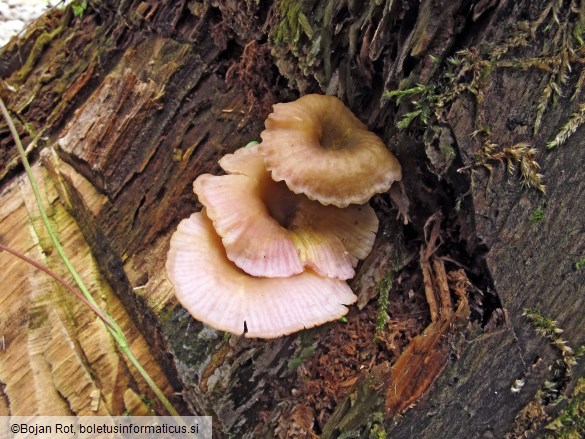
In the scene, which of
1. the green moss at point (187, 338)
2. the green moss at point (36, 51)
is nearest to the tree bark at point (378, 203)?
the green moss at point (187, 338)

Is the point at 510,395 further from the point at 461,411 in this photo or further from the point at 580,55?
the point at 580,55

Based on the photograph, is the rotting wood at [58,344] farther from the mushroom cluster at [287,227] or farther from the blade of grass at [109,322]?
the mushroom cluster at [287,227]

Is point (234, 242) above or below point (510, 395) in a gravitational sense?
above

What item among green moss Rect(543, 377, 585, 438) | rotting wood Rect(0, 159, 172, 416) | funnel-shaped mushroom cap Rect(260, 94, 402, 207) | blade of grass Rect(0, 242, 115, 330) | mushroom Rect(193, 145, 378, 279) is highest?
funnel-shaped mushroom cap Rect(260, 94, 402, 207)

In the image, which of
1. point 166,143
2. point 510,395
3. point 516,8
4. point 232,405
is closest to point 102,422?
point 232,405

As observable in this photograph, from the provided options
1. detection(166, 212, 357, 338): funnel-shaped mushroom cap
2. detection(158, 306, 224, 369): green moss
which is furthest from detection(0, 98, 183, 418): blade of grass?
detection(166, 212, 357, 338): funnel-shaped mushroom cap

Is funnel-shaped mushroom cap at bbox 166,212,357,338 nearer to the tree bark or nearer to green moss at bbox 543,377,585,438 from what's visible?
the tree bark

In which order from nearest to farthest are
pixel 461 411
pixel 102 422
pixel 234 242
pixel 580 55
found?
pixel 580 55 → pixel 234 242 → pixel 461 411 → pixel 102 422

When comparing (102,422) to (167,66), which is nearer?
(102,422)
